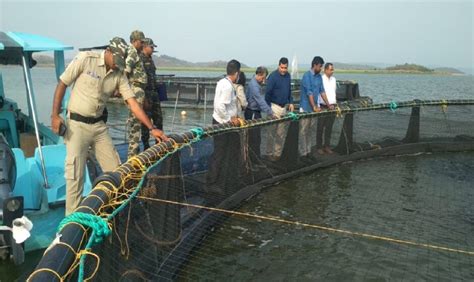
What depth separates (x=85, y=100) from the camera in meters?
5.02

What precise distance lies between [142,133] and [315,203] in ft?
9.56

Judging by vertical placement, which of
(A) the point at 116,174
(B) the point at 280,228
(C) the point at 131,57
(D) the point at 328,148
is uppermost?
(C) the point at 131,57

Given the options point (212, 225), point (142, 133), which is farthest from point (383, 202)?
point (142, 133)

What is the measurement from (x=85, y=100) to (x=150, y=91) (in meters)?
2.11

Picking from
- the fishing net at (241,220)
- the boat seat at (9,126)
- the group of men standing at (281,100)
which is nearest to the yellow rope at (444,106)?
the group of men standing at (281,100)

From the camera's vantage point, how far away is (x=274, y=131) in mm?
7520

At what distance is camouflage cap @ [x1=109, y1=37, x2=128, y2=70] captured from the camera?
4.84 meters

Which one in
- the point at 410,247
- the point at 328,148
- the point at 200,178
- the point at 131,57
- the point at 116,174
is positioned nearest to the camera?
the point at 116,174

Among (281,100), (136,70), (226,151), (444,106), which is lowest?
(226,151)

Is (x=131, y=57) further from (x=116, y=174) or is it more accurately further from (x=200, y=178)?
(x=116, y=174)

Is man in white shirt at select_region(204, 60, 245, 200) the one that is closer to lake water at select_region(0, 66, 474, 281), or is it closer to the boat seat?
lake water at select_region(0, 66, 474, 281)

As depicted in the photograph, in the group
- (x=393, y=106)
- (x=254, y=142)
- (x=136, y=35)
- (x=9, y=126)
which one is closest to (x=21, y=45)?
(x=136, y=35)

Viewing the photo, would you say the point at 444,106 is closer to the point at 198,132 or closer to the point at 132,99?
the point at 198,132

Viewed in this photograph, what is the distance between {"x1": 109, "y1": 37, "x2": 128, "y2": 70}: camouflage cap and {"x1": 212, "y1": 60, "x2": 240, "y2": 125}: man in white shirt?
7.21 feet
